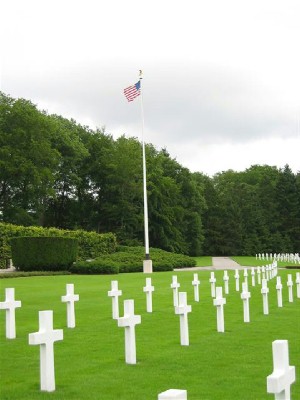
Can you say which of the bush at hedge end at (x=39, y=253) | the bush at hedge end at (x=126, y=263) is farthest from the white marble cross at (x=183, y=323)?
the bush at hedge end at (x=39, y=253)

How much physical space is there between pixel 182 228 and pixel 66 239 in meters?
41.1

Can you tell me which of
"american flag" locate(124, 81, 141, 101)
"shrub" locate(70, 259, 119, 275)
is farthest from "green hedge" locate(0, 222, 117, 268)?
"american flag" locate(124, 81, 141, 101)

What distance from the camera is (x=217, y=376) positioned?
734 cm

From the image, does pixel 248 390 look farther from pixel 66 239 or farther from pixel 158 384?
pixel 66 239

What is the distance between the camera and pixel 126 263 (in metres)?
39.3

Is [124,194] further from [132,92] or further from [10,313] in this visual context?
[10,313]

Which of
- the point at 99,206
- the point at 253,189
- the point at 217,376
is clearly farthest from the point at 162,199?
the point at 217,376

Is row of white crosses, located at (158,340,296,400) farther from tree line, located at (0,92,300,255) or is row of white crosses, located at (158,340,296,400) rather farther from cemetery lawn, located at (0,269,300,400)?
tree line, located at (0,92,300,255)

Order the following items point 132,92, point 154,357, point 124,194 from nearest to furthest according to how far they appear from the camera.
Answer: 1. point 154,357
2. point 132,92
3. point 124,194

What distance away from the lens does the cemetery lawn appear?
6.68 meters

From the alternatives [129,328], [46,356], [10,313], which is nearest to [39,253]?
[10,313]

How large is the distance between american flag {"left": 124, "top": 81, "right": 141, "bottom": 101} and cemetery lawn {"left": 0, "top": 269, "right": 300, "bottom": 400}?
2370cm

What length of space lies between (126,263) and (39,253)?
6.94 m

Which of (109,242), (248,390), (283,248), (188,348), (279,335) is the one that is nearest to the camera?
(248,390)
